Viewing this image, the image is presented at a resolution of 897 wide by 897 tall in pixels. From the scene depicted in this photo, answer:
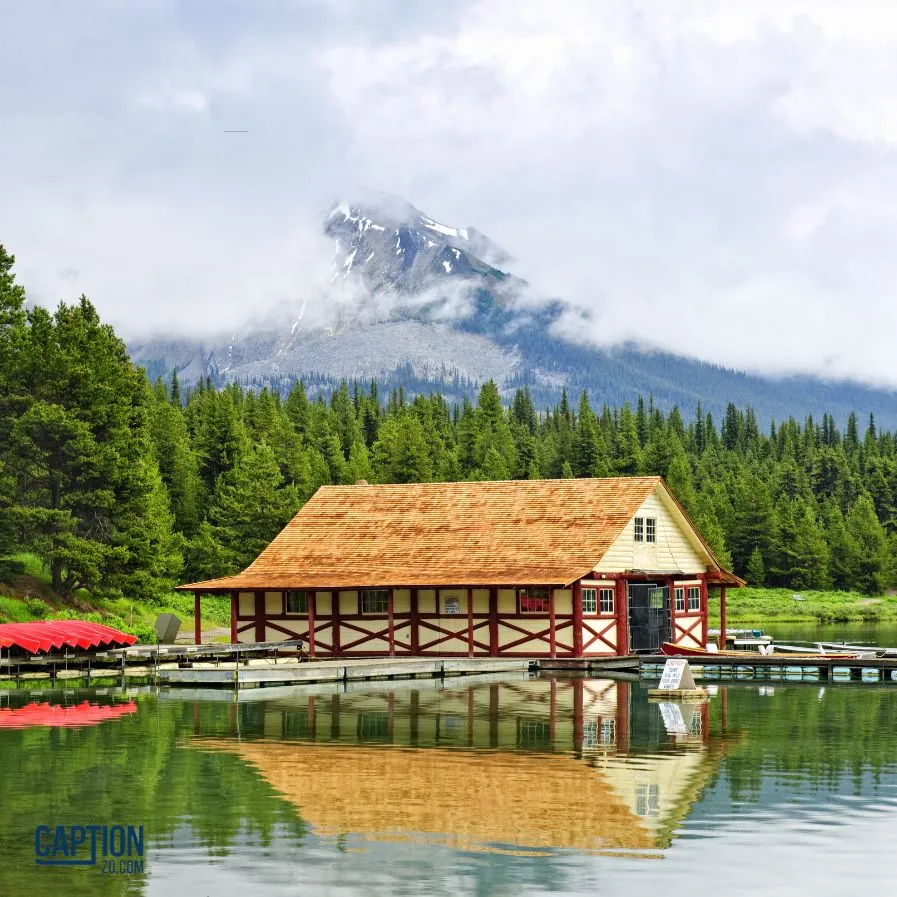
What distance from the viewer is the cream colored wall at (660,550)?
47.9 meters

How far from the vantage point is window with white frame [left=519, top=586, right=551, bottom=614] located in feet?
155

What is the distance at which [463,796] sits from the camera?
66.0 feet

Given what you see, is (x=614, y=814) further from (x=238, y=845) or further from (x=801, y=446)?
(x=801, y=446)

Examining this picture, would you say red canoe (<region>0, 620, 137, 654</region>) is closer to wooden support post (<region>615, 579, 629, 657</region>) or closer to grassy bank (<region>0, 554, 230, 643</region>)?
grassy bank (<region>0, 554, 230, 643</region>)

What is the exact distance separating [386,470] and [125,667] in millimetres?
55950

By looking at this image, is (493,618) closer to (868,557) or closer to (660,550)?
(660,550)

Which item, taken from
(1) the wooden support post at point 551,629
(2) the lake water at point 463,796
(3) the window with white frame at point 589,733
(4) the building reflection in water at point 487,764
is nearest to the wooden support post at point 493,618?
(1) the wooden support post at point 551,629

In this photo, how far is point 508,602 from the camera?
47625 mm

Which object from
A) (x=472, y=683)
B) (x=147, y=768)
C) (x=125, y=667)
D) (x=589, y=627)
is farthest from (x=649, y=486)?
(x=147, y=768)

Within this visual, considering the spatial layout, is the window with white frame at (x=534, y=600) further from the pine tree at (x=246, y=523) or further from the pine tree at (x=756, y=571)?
the pine tree at (x=756, y=571)

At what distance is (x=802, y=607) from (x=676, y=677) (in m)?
69.5

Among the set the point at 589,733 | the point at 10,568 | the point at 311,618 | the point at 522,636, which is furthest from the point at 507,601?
the point at 10,568

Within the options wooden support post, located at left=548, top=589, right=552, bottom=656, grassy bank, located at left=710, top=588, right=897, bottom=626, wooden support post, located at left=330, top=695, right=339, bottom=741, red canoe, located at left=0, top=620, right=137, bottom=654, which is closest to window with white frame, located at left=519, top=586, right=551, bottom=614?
wooden support post, located at left=548, top=589, right=552, bottom=656

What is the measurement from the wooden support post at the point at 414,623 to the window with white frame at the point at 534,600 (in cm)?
360
